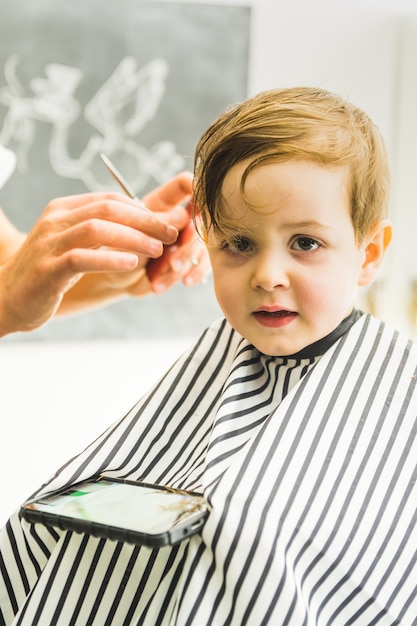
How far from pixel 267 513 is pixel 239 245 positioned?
1.16ft

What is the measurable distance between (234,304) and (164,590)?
1.22ft

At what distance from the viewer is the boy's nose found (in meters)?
0.96

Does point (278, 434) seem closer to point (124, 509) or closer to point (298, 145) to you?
point (124, 509)

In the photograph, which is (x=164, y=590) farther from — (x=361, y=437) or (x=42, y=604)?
(x=361, y=437)

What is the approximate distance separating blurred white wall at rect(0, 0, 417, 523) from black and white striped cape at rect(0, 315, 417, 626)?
5.81 ft

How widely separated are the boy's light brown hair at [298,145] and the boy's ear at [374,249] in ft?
0.06

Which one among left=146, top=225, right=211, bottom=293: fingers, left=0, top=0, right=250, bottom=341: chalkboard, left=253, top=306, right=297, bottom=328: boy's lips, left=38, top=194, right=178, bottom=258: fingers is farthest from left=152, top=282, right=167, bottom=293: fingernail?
left=0, top=0, right=250, bottom=341: chalkboard

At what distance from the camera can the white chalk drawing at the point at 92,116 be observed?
2.70 m

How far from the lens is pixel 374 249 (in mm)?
1093

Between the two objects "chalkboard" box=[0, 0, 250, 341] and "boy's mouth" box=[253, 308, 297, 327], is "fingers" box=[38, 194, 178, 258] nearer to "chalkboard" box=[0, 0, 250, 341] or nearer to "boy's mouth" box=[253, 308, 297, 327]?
"boy's mouth" box=[253, 308, 297, 327]

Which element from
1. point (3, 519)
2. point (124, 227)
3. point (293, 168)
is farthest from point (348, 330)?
point (3, 519)

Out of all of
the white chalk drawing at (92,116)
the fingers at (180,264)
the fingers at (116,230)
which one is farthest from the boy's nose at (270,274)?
the white chalk drawing at (92,116)

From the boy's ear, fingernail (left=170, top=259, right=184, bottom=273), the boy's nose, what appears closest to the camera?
the boy's nose

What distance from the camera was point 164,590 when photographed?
91 centimetres
